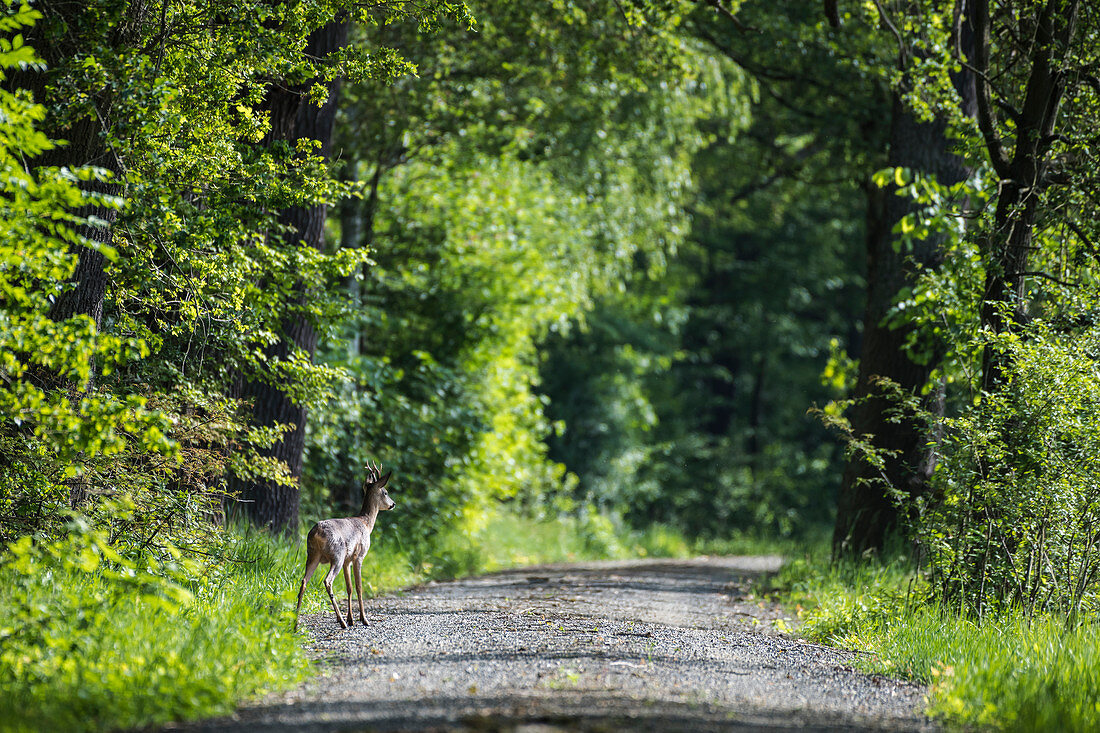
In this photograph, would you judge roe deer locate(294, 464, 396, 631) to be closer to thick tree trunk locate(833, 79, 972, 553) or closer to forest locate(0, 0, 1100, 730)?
forest locate(0, 0, 1100, 730)

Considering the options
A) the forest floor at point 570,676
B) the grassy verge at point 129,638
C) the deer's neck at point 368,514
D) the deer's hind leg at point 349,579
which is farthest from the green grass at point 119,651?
the deer's neck at point 368,514

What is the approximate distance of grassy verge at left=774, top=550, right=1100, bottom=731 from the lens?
198 inches

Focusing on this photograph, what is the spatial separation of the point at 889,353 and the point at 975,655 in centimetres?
641

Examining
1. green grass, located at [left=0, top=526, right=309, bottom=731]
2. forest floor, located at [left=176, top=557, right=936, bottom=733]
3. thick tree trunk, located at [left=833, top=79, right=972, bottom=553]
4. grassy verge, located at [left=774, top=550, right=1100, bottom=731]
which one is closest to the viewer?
green grass, located at [left=0, top=526, right=309, bottom=731]

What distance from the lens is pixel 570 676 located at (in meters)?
5.53

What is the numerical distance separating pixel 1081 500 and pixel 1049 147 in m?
3.52

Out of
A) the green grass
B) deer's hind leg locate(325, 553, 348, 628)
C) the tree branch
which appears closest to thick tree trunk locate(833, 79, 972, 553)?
the tree branch

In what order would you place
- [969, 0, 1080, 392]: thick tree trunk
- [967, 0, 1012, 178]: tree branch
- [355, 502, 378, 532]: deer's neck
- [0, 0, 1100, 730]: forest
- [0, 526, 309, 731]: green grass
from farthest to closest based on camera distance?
[967, 0, 1012, 178]: tree branch < [969, 0, 1080, 392]: thick tree trunk < [355, 502, 378, 532]: deer's neck < [0, 0, 1100, 730]: forest < [0, 526, 309, 731]: green grass

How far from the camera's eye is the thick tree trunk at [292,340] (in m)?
9.85

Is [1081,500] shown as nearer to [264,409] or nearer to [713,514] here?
[264,409]

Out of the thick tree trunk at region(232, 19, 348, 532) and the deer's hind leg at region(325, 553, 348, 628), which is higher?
the thick tree trunk at region(232, 19, 348, 532)

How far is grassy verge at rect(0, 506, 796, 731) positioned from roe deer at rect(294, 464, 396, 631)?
34 centimetres

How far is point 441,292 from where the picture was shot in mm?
15844

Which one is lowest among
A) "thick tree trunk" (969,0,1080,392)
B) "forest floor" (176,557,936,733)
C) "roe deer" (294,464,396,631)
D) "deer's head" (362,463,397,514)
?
"forest floor" (176,557,936,733)
